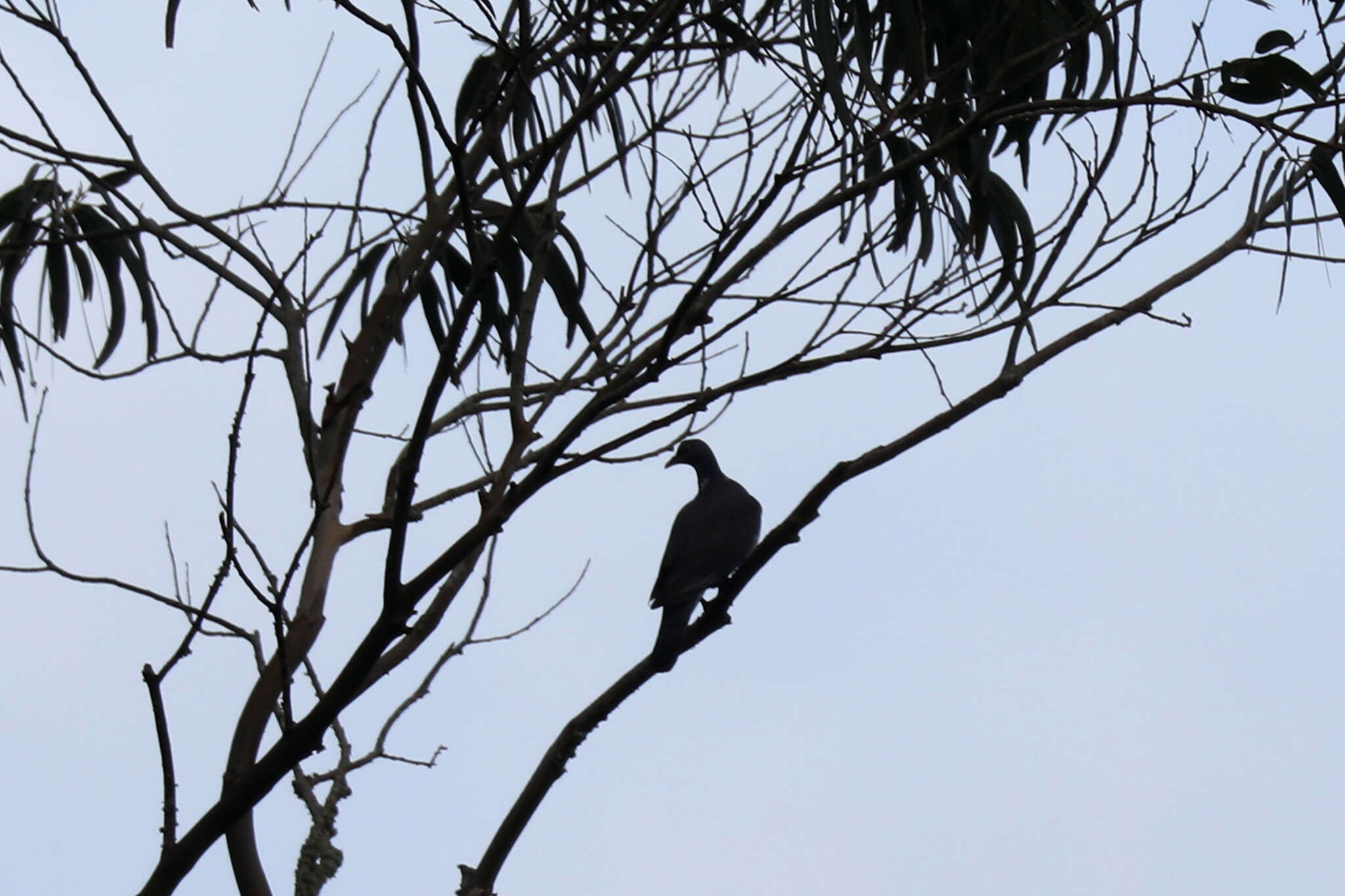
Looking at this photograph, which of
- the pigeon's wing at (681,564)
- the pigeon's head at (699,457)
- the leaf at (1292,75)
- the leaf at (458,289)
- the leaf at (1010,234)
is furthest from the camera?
the pigeon's head at (699,457)

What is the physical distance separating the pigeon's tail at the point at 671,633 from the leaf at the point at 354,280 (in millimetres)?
970

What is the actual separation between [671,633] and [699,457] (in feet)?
5.98

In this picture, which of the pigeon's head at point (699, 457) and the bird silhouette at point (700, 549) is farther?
the pigeon's head at point (699, 457)

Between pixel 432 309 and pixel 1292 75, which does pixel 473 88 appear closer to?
pixel 432 309

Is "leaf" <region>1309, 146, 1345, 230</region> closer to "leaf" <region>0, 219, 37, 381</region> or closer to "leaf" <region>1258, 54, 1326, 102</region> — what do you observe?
"leaf" <region>1258, 54, 1326, 102</region>

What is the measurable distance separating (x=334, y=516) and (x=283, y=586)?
0.90 metres

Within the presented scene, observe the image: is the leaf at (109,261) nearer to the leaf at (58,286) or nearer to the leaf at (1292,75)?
the leaf at (58,286)

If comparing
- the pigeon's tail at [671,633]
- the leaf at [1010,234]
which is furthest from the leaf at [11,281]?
the leaf at [1010,234]

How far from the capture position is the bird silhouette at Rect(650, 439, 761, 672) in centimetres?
348

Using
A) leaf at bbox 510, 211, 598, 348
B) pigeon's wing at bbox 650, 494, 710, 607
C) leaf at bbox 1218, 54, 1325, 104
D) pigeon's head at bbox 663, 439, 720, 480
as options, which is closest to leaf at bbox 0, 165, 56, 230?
leaf at bbox 510, 211, 598, 348

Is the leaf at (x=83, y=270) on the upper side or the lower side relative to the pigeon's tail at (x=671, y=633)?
upper

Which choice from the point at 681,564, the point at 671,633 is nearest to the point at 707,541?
the point at 681,564

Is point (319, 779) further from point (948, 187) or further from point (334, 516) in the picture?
point (948, 187)

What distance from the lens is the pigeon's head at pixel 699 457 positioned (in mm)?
4977
